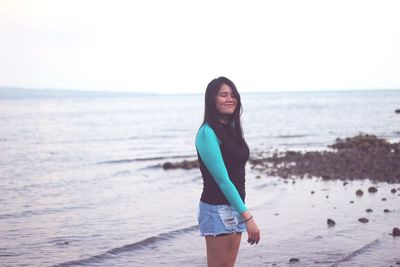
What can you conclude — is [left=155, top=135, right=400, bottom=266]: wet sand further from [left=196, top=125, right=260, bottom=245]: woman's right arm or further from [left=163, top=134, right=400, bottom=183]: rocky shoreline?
Answer: [left=196, top=125, right=260, bottom=245]: woman's right arm

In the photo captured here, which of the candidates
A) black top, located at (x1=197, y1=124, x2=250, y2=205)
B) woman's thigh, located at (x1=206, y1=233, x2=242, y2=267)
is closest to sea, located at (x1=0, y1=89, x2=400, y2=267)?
woman's thigh, located at (x1=206, y1=233, x2=242, y2=267)

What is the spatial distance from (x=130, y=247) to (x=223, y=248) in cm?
601

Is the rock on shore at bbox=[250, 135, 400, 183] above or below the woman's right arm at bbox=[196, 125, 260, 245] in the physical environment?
below

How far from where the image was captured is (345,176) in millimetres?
16734

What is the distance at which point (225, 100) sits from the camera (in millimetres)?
3857

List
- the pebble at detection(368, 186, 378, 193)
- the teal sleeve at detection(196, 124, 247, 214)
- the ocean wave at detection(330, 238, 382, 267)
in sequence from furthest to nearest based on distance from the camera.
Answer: the pebble at detection(368, 186, 378, 193), the ocean wave at detection(330, 238, 382, 267), the teal sleeve at detection(196, 124, 247, 214)

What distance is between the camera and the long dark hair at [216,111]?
3.76m

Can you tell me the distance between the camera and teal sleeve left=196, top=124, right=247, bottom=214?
11.9 ft

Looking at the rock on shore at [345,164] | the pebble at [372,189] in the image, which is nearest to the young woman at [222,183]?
the pebble at [372,189]

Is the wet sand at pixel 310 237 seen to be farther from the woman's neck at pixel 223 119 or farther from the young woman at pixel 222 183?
the woman's neck at pixel 223 119

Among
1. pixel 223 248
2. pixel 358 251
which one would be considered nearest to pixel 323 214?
pixel 358 251

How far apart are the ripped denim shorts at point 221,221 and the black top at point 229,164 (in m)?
0.05

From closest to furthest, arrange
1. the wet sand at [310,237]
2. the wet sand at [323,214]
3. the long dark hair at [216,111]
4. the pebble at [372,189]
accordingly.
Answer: the long dark hair at [216,111]
the wet sand at [310,237]
the wet sand at [323,214]
the pebble at [372,189]

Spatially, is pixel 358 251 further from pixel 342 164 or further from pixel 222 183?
pixel 342 164
